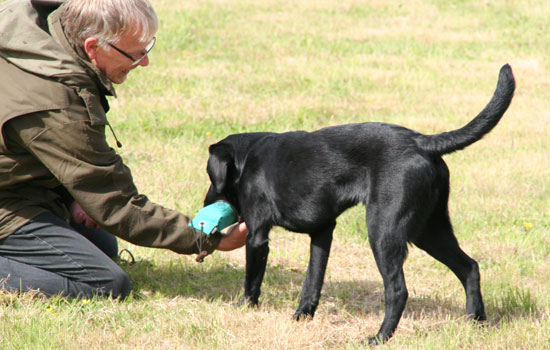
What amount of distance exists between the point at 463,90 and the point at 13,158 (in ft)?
22.3

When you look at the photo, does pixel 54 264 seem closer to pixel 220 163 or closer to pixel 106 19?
pixel 220 163

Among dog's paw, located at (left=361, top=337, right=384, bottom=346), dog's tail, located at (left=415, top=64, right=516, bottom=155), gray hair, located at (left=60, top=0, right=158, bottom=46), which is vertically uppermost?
gray hair, located at (left=60, top=0, right=158, bottom=46)

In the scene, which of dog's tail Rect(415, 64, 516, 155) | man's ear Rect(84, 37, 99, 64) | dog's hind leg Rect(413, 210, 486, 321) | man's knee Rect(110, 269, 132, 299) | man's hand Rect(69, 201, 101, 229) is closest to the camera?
dog's tail Rect(415, 64, 516, 155)

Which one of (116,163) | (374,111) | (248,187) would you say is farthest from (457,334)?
(374,111)

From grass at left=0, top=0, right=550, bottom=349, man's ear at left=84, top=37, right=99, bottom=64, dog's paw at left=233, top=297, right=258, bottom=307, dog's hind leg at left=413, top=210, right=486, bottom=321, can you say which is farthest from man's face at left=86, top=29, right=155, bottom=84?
dog's hind leg at left=413, top=210, right=486, bottom=321

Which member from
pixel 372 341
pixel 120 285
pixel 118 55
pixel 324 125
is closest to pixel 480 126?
pixel 372 341

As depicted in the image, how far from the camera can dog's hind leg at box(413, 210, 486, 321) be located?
3.53m

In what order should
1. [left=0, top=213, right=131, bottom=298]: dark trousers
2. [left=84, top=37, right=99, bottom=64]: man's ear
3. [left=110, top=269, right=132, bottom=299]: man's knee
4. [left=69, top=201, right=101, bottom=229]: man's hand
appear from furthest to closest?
[left=69, top=201, right=101, bottom=229]: man's hand < [left=110, top=269, right=132, bottom=299]: man's knee < [left=0, top=213, right=131, bottom=298]: dark trousers < [left=84, top=37, right=99, bottom=64]: man's ear

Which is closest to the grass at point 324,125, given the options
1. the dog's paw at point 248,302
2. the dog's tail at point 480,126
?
the dog's paw at point 248,302

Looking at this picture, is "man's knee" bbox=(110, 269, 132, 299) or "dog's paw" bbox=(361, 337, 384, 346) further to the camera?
"man's knee" bbox=(110, 269, 132, 299)

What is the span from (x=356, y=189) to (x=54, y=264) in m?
1.68

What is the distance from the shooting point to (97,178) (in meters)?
3.38

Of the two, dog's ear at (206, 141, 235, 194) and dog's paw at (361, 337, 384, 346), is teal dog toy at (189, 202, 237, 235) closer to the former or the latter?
dog's ear at (206, 141, 235, 194)

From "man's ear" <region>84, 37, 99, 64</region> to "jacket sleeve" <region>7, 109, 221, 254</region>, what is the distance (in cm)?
29
